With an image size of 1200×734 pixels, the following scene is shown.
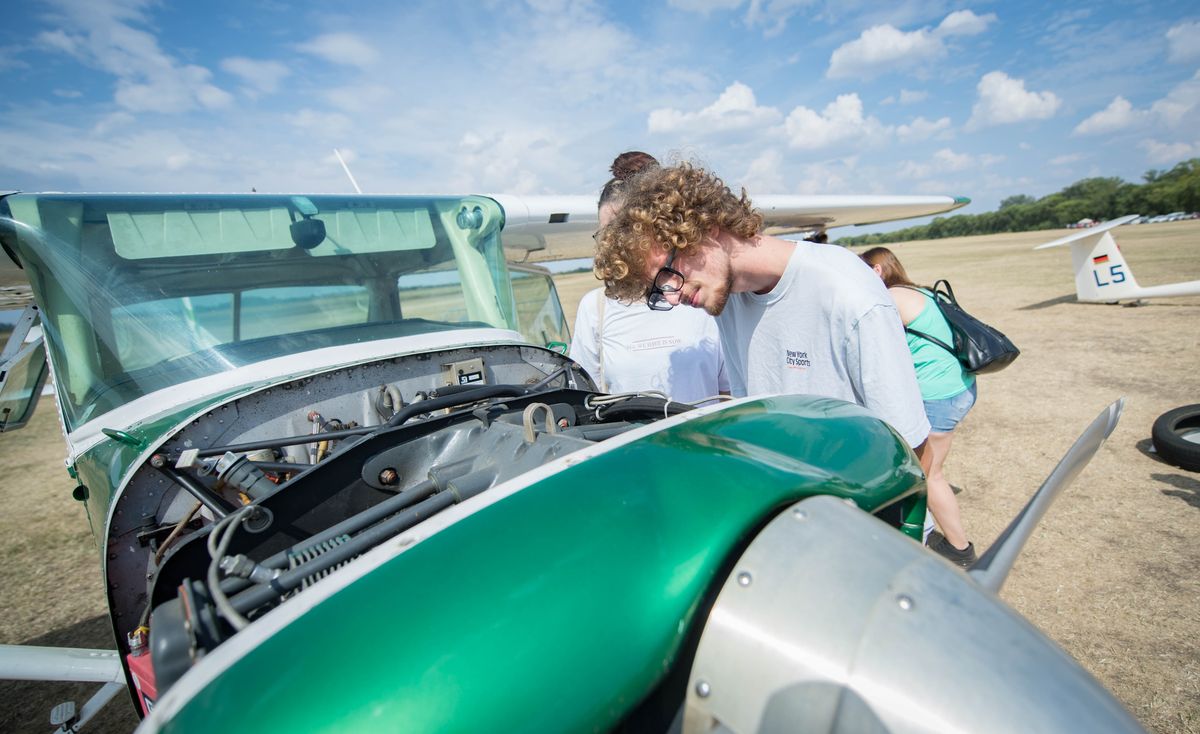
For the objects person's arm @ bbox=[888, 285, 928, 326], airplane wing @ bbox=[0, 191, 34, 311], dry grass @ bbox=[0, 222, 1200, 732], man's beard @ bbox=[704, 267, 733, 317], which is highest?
airplane wing @ bbox=[0, 191, 34, 311]

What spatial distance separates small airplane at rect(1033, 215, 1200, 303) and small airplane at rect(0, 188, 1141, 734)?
42.1ft

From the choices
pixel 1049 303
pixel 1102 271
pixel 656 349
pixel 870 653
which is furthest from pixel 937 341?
pixel 1049 303

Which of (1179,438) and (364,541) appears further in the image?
(1179,438)

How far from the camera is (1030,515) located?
1.18 m

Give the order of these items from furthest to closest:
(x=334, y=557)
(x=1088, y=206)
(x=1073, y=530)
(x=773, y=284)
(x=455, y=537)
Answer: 1. (x=1088, y=206)
2. (x=1073, y=530)
3. (x=773, y=284)
4. (x=334, y=557)
5. (x=455, y=537)

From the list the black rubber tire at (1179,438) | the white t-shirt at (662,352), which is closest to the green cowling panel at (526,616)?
the white t-shirt at (662,352)

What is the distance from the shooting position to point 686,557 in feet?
2.62

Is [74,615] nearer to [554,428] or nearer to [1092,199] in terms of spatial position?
[554,428]

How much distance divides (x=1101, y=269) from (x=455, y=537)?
1501 cm

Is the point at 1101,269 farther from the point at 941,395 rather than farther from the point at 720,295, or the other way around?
the point at 720,295

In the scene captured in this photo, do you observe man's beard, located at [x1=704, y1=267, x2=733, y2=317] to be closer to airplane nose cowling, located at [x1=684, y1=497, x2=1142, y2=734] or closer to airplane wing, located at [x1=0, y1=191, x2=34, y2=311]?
airplane nose cowling, located at [x1=684, y1=497, x2=1142, y2=734]

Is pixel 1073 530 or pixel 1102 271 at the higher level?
pixel 1102 271

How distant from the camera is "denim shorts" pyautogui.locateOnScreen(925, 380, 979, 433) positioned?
2816 millimetres

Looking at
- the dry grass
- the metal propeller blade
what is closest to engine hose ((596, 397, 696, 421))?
the metal propeller blade
